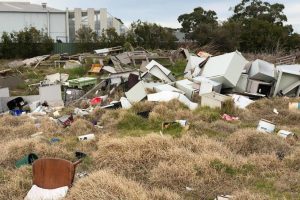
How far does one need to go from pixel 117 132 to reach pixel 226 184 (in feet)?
10.7

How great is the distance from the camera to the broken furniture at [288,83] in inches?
407

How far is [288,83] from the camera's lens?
1053 centimetres

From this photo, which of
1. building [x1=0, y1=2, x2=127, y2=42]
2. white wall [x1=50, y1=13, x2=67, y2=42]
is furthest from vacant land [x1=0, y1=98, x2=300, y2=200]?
white wall [x1=50, y1=13, x2=67, y2=42]

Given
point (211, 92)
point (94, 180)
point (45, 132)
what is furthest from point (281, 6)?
point (94, 180)

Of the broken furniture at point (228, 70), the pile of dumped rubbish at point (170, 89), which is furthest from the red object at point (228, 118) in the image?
the broken furniture at point (228, 70)

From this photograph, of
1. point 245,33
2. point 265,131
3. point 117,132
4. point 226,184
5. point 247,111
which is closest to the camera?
point 226,184

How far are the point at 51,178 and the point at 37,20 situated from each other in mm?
30568

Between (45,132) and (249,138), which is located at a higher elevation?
(249,138)

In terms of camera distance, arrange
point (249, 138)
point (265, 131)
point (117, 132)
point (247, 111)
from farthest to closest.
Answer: point (247, 111) → point (117, 132) → point (265, 131) → point (249, 138)

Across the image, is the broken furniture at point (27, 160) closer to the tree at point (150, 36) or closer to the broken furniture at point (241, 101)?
the broken furniture at point (241, 101)

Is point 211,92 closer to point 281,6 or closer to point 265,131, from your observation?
point 265,131

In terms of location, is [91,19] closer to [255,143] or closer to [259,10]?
[259,10]

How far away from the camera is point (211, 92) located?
902 cm

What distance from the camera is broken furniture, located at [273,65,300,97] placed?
33.9 ft
